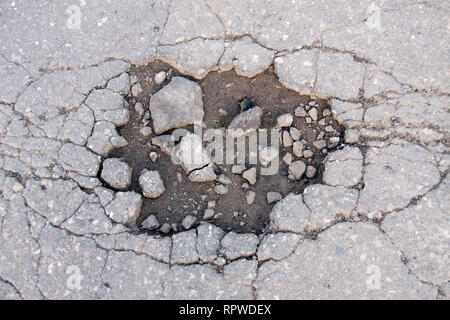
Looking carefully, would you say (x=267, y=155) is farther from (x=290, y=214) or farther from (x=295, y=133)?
(x=290, y=214)

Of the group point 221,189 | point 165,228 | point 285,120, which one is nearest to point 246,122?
point 285,120

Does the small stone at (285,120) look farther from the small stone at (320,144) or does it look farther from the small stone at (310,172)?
the small stone at (310,172)

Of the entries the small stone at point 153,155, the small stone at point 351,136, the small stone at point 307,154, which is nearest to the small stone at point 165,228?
the small stone at point 153,155

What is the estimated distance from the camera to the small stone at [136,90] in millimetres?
2840

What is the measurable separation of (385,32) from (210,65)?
1.19 m

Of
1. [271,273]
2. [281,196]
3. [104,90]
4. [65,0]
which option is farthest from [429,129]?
[65,0]

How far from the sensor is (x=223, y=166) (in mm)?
2678

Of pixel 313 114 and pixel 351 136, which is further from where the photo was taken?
pixel 313 114

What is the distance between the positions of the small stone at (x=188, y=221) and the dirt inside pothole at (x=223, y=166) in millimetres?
24

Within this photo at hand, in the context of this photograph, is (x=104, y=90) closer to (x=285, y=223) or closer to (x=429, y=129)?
(x=285, y=223)

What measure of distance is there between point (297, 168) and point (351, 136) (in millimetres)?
386

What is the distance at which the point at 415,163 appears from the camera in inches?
98.3

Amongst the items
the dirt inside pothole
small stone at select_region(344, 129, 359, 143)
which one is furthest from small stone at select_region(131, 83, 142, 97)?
small stone at select_region(344, 129, 359, 143)
